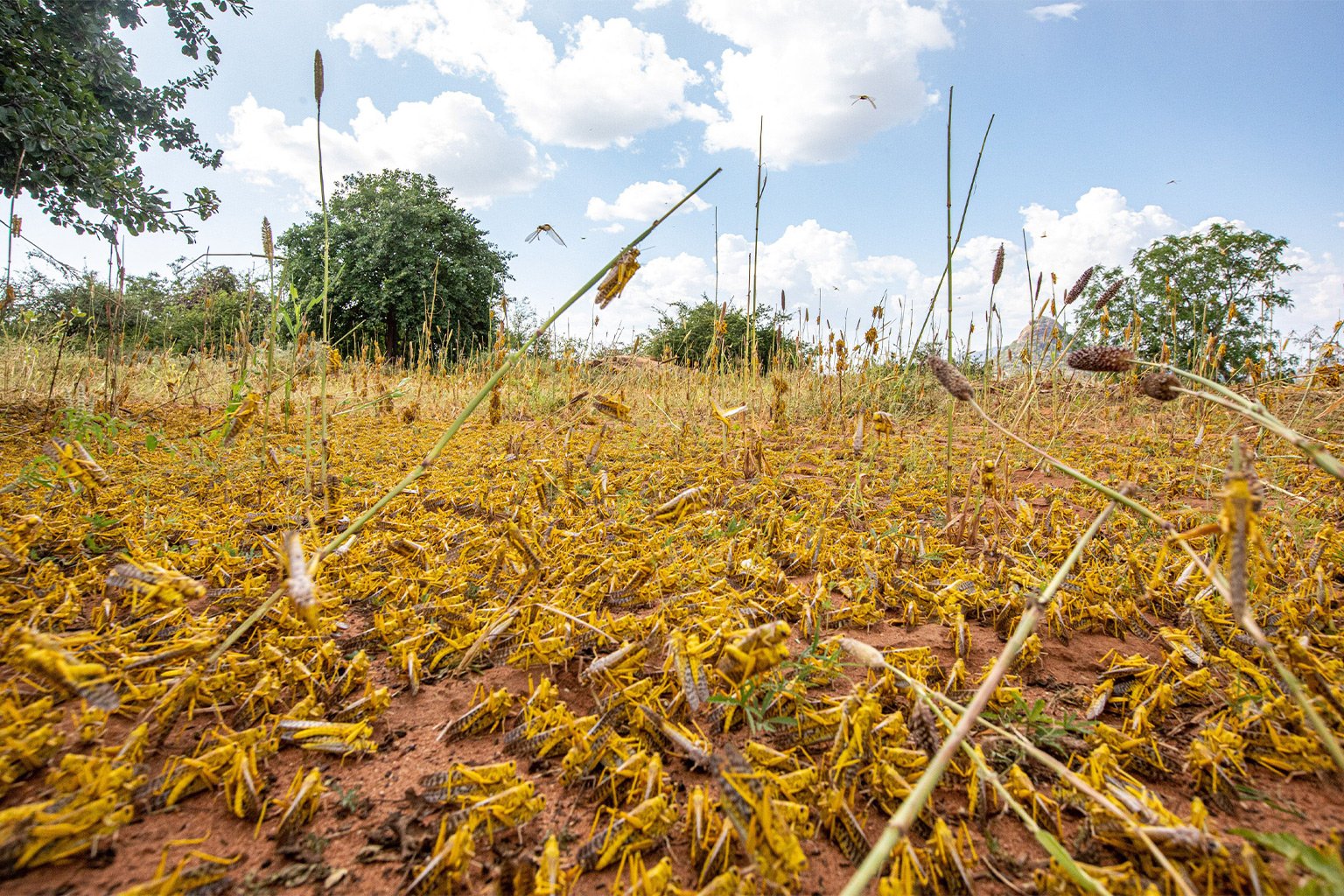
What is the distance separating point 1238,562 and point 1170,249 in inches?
992

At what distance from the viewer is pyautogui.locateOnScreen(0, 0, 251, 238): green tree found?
3408 millimetres

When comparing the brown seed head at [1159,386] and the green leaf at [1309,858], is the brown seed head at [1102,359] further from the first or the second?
the green leaf at [1309,858]

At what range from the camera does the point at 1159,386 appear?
25.9 inches

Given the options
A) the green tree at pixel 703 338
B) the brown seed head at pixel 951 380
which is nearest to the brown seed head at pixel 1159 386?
the brown seed head at pixel 951 380

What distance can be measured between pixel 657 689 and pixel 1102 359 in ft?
2.51

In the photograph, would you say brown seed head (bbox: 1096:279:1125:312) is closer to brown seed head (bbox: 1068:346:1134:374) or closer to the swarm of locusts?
the swarm of locusts

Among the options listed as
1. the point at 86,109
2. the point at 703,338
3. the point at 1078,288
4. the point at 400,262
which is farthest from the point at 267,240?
the point at 400,262

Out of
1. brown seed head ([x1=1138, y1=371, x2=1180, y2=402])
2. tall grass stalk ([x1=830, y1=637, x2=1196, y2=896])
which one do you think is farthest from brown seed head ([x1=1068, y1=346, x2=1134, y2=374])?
tall grass stalk ([x1=830, y1=637, x2=1196, y2=896])

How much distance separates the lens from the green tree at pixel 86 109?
11.2 ft

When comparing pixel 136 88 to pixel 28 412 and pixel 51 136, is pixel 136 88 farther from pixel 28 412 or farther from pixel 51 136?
pixel 28 412

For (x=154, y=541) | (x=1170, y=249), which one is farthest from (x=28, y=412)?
(x=1170, y=249)

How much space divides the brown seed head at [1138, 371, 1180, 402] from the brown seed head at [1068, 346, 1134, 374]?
4cm

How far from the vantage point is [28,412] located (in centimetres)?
315

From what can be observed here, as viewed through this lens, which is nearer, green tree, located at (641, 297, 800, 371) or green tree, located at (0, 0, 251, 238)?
green tree, located at (0, 0, 251, 238)
